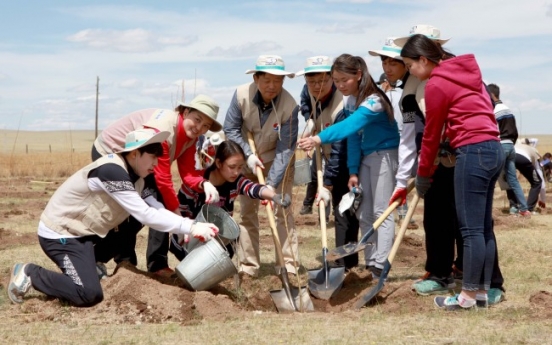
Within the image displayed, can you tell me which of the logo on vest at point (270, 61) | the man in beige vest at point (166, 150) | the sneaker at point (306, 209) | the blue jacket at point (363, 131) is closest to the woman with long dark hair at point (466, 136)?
the blue jacket at point (363, 131)

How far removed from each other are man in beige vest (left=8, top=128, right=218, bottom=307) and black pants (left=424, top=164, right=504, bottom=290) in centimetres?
173

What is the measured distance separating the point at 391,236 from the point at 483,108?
1675 mm

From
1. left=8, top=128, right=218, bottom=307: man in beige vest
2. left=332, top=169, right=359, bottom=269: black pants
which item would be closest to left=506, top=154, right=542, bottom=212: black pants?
left=332, top=169, right=359, bottom=269: black pants

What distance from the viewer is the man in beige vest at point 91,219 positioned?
5.60m

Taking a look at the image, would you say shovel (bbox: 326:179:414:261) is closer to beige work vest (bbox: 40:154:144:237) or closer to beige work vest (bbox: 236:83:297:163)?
beige work vest (bbox: 236:83:297:163)

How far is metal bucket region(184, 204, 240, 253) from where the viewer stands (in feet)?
20.9

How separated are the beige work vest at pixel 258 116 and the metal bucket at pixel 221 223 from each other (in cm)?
83

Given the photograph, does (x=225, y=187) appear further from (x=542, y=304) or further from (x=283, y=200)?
(x=542, y=304)

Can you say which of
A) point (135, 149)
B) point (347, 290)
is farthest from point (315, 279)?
point (135, 149)

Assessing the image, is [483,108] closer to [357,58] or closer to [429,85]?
[429,85]

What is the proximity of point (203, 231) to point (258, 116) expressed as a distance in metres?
1.57

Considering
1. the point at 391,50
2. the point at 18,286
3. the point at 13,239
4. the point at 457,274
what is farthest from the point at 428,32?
the point at 13,239

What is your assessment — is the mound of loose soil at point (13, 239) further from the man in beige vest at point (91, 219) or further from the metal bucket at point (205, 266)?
the metal bucket at point (205, 266)

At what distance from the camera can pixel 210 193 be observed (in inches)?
248
